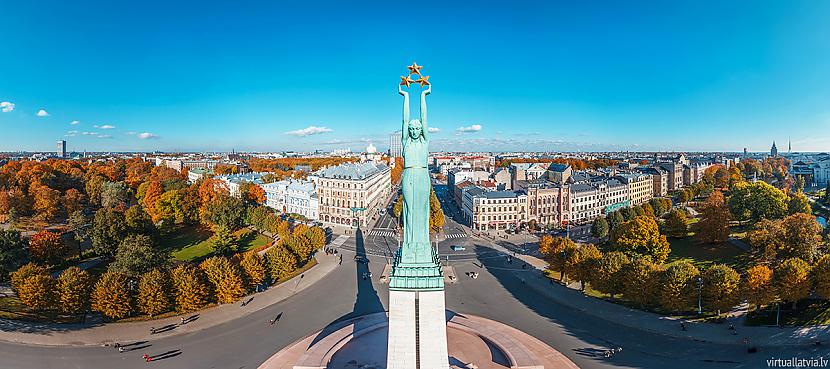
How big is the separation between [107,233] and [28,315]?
20.4m

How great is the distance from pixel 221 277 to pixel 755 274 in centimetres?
4674

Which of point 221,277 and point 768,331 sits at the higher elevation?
point 221,277

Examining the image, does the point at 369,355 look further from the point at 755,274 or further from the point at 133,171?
the point at 133,171

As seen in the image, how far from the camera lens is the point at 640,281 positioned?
37906 mm

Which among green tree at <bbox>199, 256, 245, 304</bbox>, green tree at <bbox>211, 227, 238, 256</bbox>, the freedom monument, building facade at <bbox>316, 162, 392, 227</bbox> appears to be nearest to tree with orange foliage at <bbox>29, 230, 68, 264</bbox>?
green tree at <bbox>211, 227, 238, 256</bbox>

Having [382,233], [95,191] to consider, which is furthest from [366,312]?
[95,191]

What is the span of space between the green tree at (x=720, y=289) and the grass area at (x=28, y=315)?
5430 cm

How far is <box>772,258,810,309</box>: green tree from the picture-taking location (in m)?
34.2

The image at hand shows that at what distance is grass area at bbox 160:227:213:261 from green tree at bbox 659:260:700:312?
A: 55995 mm

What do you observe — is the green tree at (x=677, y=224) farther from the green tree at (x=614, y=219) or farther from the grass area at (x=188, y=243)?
the grass area at (x=188, y=243)

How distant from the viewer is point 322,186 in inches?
3612

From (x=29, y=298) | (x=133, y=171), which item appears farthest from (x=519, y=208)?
(x=133, y=171)

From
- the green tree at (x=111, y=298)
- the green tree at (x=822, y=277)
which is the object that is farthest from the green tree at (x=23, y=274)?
the green tree at (x=822, y=277)

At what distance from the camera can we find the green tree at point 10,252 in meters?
45.6
